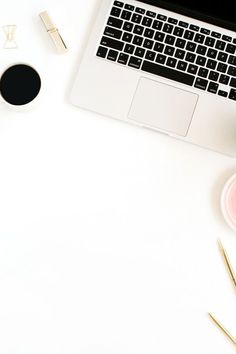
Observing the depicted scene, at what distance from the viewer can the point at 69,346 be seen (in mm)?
743

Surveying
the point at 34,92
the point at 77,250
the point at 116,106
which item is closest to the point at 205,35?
the point at 116,106

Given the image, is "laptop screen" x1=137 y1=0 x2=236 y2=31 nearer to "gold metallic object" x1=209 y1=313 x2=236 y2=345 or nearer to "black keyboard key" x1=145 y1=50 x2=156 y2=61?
"black keyboard key" x1=145 y1=50 x2=156 y2=61

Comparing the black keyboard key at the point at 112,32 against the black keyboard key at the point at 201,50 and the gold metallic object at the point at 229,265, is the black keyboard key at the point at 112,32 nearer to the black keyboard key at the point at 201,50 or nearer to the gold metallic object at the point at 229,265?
the black keyboard key at the point at 201,50

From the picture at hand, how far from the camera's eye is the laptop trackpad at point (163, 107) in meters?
0.73

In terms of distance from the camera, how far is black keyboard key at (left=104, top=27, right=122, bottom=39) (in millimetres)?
725

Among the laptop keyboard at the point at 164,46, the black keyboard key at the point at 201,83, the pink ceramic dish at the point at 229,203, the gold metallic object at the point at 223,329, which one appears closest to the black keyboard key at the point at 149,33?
the laptop keyboard at the point at 164,46

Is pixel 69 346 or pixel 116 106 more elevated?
pixel 116 106

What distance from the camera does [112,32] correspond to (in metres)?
0.72

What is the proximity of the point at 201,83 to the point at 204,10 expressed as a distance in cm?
11

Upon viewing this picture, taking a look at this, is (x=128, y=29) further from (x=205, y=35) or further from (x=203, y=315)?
(x=203, y=315)

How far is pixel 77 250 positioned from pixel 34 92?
261mm

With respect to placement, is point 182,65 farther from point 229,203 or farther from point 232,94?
point 229,203

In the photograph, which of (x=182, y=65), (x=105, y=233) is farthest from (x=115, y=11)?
(x=105, y=233)

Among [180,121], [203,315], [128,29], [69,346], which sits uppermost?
[128,29]
